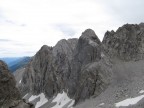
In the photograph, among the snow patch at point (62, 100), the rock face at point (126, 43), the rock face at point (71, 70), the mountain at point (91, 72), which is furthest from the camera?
the snow patch at point (62, 100)

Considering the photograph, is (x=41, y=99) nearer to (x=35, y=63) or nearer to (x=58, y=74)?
(x=58, y=74)

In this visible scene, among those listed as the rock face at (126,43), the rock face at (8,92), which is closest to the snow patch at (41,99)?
the rock face at (126,43)

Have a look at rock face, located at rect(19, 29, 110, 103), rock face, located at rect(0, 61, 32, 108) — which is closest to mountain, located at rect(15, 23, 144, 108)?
rock face, located at rect(19, 29, 110, 103)

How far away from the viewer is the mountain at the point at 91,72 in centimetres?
7194

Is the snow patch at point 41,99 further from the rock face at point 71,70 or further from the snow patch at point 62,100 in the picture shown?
the snow patch at point 62,100

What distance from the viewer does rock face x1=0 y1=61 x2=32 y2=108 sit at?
47.6m

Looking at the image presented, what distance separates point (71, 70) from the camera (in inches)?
4045

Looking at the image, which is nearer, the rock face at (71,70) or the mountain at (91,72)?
the mountain at (91,72)

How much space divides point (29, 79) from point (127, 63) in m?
62.7

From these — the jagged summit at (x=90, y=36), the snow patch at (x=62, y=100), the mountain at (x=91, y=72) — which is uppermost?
the jagged summit at (x=90, y=36)

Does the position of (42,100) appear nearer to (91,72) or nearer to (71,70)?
(71,70)

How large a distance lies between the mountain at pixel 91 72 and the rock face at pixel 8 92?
19.5m

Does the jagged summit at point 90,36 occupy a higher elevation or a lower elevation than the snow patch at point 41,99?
higher

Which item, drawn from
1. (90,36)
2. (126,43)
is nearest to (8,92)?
(90,36)
